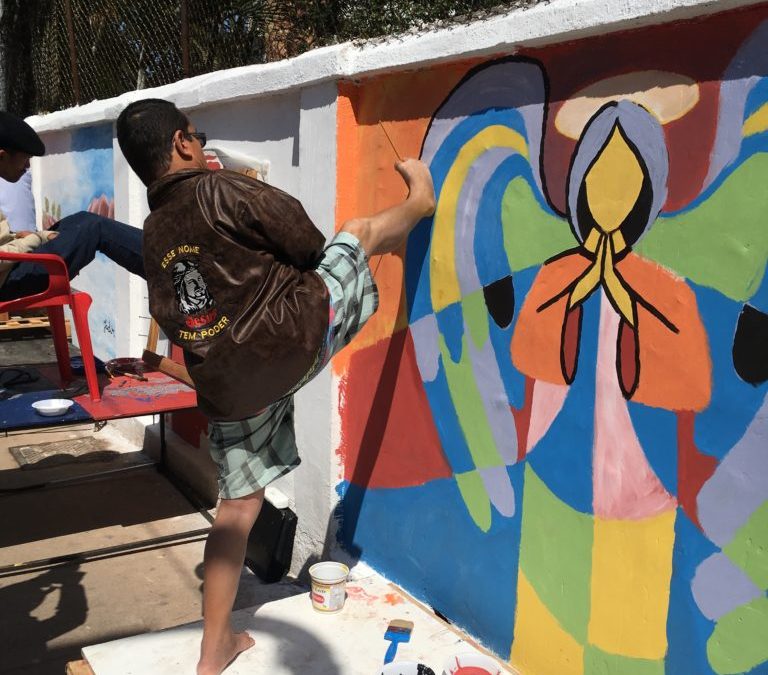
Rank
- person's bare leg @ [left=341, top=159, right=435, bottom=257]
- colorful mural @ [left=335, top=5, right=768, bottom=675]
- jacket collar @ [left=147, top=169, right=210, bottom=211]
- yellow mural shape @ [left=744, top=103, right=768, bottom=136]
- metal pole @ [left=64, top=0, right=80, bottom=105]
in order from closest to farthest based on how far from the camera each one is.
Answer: yellow mural shape @ [left=744, top=103, right=768, bottom=136] < colorful mural @ [left=335, top=5, right=768, bottom=675] < jacket collar @ [left=147, top=169, right=210, bottom=211] < person's bare leg @ [left=341, top=159, right=435, bottom=257] < metal pole @ [left=64, top=0, right=80, bottom=105]

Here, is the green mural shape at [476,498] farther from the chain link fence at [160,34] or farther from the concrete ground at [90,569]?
the chain link fence at [160,34]

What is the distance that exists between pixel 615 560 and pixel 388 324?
1363 millimetres

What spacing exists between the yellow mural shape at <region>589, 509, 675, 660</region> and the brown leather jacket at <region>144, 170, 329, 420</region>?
106 centimetres

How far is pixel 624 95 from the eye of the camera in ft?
7.58

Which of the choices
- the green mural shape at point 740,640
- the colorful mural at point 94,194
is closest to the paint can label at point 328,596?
the green mural shape at point 740,640

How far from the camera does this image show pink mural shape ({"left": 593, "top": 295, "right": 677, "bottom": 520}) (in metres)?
2.32

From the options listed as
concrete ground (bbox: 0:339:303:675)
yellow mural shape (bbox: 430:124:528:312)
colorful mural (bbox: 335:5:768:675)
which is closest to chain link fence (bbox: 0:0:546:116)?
colorful mural (bbox: 335:5:768:675)

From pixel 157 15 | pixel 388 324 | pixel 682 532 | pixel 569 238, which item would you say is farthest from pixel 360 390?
pixel 157 15

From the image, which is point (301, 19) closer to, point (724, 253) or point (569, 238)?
point (569, 238)

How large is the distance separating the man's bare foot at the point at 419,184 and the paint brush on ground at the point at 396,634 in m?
1.50

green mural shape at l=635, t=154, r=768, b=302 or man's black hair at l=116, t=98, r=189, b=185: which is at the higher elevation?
man's black hair at l=116, t=98, r=189, b=185

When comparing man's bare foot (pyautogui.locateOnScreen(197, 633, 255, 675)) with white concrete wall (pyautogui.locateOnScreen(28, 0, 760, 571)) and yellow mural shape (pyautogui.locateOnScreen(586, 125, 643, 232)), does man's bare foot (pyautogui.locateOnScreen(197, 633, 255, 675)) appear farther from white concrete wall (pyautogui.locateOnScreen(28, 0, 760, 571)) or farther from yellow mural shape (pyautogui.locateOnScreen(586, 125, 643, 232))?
yellow mural shape (pyautogui.locateOnScreen(586, 125, 643, 232))

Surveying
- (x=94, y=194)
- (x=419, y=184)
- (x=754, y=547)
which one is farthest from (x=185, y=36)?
(x=754, y=547)

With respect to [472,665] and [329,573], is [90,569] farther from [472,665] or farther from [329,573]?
[472,665]
